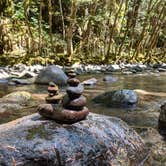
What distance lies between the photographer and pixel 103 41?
1794cm

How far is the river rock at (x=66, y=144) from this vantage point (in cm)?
326

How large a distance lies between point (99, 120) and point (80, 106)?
1.17ft

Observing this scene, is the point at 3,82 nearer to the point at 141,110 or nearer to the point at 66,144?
the point at 141,110

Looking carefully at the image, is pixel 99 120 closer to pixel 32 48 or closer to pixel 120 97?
pixel 120 97

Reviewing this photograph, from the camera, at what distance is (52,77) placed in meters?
10.5

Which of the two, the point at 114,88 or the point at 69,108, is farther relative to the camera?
the point at 114,88

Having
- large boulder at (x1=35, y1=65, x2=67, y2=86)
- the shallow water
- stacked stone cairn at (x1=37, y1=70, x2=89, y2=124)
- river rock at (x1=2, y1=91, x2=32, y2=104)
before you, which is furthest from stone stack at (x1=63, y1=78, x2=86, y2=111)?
large boulder at (x1=35, y1=65, x2=67, y2=86)

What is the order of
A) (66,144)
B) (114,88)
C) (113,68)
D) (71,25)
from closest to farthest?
(66,144), (114,88), (71,25), (113,68)

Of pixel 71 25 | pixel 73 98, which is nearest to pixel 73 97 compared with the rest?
pixel 73 98

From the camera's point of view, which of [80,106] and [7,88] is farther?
[7,88]

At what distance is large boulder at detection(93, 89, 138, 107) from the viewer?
7.25 metres

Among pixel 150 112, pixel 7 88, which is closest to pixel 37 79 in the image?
pixel 7 88

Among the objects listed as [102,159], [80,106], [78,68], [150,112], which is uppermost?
[80,106]

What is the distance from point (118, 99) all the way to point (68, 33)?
314 inches
